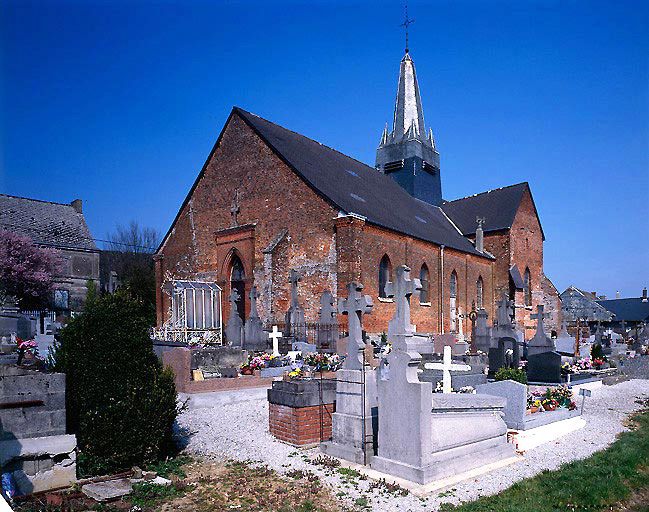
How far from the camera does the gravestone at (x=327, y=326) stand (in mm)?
17406

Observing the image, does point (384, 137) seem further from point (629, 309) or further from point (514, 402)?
point (629, 309)

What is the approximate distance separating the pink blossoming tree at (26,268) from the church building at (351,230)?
7.43 meters

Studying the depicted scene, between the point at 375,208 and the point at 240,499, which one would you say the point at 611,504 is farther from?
the point at 375,208

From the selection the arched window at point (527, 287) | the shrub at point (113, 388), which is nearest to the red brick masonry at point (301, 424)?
the shrub at point (113, 388)

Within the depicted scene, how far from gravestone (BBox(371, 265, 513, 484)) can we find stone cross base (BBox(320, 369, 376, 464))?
28cm

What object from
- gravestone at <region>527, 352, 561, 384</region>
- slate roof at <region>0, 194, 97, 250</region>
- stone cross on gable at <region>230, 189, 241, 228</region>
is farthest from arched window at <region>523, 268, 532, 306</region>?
slate roof at <region>0, 194, 97, 250</region>

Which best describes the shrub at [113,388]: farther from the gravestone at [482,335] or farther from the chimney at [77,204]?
the chimney at [77,204]

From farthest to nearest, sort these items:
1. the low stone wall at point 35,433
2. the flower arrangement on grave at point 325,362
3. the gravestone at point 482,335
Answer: the gravestone at point 482,335
the flower arrangement on grave at point 325,362
the low stone wall at point 35,433

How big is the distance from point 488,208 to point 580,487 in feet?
102

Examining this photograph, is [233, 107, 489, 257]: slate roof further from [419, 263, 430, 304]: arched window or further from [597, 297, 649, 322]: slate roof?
[597, 297, 649, 322]: slate roof

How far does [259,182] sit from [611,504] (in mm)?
20380

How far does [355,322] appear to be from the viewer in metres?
7.91

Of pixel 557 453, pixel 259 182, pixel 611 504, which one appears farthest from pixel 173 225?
pixel 611 504

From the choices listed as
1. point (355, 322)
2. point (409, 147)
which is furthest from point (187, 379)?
point (409, 147)
